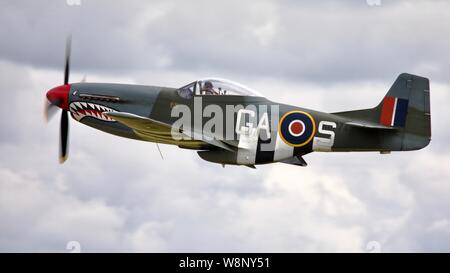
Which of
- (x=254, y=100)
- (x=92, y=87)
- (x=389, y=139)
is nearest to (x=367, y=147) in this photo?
(x=389, y=139)

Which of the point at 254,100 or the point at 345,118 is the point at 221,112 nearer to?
the point at 254,100

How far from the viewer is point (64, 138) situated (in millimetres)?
27016

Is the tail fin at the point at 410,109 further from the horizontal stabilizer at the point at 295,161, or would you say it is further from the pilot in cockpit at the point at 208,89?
the pilot in cockpit at the point at 208,89

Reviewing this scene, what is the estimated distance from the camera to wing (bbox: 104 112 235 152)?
23.3 meters

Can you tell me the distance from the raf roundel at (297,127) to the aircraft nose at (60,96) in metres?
5.89

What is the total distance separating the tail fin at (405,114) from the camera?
24.6m

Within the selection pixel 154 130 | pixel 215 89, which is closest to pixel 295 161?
pixel 215 89

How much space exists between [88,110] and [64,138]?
1.40 metres

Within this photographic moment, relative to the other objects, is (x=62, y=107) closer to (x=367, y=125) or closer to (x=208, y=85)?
(x=208, y=85)

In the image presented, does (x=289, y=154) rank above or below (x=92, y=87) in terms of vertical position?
below

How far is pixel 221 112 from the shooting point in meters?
24.9

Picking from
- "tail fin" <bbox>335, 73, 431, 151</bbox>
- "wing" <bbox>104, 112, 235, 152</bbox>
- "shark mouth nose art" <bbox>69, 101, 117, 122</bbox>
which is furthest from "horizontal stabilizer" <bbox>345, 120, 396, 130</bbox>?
"shark mouth nose art" <bbox>69, 101, 117, 122</bbox>

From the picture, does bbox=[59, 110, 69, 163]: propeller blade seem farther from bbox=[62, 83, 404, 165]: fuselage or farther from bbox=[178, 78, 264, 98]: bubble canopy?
bbox=[178, 78, 264, 98]: bubble canopy

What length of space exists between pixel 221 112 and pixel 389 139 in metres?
4.28
